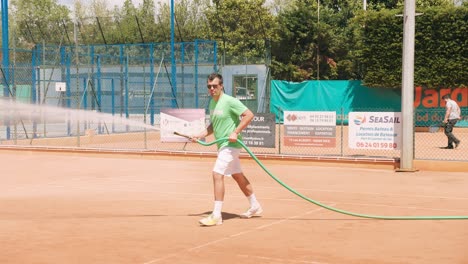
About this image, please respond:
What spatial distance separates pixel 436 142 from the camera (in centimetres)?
2756

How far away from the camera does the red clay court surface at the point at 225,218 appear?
7941mm

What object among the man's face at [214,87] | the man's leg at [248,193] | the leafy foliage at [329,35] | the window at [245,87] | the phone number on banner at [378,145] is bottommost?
the man's leg at [248,193]

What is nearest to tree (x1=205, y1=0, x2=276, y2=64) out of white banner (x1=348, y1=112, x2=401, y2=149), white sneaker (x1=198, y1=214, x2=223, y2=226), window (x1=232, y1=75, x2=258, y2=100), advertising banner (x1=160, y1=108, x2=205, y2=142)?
window (x1=232, y1=75, x2=258, y2=100)

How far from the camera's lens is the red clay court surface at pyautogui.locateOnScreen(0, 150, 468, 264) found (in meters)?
7.94

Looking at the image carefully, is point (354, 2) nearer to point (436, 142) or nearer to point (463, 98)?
point (463, 98)

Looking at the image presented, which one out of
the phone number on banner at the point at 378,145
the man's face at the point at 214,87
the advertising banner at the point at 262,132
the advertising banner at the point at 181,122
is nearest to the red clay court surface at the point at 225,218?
the phone number on banner at the point at 378,145

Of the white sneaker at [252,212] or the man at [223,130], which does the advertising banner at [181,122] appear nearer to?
the white sneaker at [252,212]

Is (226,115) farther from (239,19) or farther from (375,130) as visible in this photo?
(239,19)

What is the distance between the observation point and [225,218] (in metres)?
10.4

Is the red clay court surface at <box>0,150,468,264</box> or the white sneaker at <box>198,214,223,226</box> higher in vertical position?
the white sneaker at <box>198,214,223,226</box>

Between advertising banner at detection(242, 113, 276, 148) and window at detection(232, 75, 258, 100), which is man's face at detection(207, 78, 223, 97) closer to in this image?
advertising banner at detection(242, 113, 276, 148)

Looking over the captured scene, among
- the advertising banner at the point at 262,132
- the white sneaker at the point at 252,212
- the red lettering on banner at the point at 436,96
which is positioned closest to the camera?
the white sneaker at the point at 252,212

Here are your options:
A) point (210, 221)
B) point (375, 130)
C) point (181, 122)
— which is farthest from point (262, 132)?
point (210, 221)

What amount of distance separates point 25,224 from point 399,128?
10.5 metres
